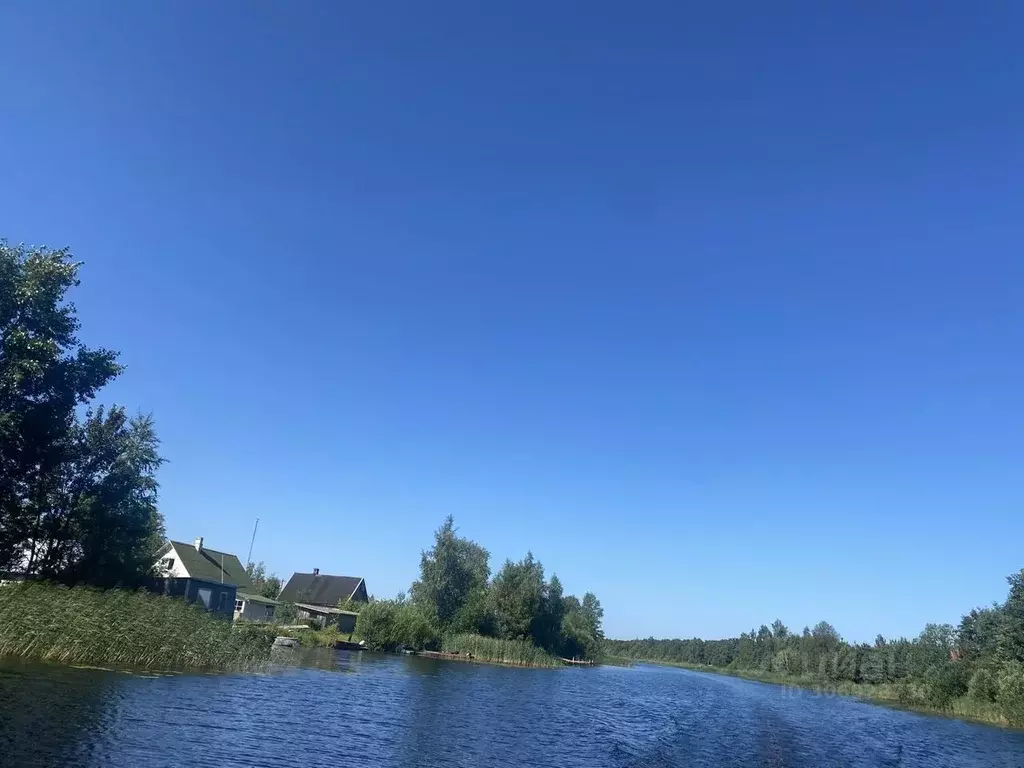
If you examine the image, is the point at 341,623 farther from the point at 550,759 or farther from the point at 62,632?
the point at 550,759

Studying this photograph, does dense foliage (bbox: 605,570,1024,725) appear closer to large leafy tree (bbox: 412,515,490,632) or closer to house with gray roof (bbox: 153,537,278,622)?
large leafy tree (bbox: 412,515,490,632)

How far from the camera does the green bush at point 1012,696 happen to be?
5362 cm

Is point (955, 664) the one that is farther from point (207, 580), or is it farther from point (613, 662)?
point (613, 662)

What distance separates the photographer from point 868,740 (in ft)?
130

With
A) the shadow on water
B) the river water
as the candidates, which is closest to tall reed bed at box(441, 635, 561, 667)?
the river water

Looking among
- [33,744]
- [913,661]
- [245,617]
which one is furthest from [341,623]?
[913,661]

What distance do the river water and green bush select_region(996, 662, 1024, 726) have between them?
4856mm

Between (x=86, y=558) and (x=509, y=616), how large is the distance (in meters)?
60.5

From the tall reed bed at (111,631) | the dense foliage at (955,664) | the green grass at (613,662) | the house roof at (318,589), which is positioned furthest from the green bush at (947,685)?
the house roof at (318,589)

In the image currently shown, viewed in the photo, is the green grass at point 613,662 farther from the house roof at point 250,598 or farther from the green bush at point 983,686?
the green bush at point 983,686

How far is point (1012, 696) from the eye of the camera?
177ft

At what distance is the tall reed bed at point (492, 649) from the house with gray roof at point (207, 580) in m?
23.9

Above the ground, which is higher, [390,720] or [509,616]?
[509,616]

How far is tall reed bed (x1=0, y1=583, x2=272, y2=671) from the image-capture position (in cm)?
2745
